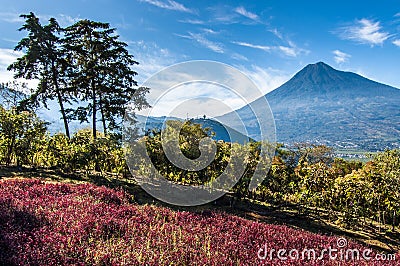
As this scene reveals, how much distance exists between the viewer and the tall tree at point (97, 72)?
69.1 feet

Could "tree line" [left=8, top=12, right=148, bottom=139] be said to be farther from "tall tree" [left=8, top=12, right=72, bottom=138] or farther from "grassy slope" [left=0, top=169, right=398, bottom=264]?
"grassy slope" [left=0, top=169, right=398, bottom=264]

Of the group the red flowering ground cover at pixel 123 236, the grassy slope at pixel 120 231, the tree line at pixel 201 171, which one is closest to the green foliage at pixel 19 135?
the tree line at pixel 201 171

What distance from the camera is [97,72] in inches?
822

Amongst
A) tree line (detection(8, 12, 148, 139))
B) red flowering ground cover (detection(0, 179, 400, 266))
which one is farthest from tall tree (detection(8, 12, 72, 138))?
red flowering ground cover (detection(0, 179, 400, 266))

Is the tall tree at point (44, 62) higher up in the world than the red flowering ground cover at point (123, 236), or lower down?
higher up

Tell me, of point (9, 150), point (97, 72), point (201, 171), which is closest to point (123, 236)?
point (201, 171)

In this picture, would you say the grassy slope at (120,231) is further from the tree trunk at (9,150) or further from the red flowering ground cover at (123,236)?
the tree trunk at (9,150)

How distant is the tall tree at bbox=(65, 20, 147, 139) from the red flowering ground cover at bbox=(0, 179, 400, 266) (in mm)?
12945

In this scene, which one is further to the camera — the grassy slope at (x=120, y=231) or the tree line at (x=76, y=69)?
the tree line at (x=76, y=69)

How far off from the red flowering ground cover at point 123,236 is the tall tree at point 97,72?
12.9 metres

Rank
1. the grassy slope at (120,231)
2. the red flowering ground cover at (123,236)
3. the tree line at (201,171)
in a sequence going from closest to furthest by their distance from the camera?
1. the red flowering ground cover at (123,236)
2. the grassy slope at (120,231)
3. the tree line at (201,171)

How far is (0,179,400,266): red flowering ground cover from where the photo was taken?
5.05 meters

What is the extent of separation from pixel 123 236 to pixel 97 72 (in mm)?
16948

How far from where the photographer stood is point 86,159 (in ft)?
44.3
